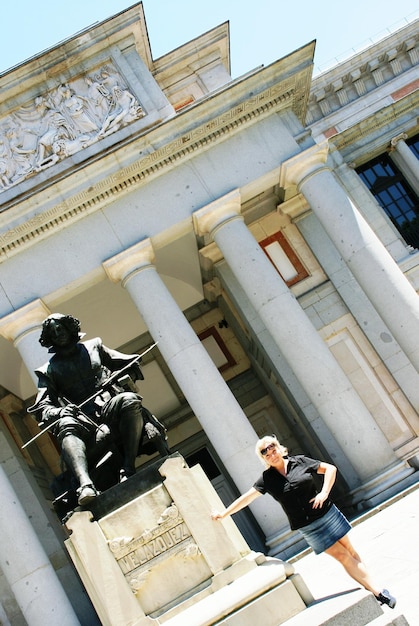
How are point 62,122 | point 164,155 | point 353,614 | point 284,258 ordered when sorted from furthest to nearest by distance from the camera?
point 284,258 < point 62,122 < point 164,155 < point 353,614

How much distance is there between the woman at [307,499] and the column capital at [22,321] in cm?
1066

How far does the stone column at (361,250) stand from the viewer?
1424 centimetres

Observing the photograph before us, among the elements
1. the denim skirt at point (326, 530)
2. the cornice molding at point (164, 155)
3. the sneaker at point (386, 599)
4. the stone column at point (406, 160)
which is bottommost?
the sneaker at point (386, 599)

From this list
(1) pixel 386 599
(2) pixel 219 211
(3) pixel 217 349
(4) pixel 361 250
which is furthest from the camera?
(3) pixel 217 349

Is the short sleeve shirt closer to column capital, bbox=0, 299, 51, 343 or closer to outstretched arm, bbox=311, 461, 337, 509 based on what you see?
outstretched arm, bbox=311, 461, 337, 509

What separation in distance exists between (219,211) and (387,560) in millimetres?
10506

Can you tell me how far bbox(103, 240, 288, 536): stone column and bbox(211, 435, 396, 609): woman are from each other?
7963 millimetres

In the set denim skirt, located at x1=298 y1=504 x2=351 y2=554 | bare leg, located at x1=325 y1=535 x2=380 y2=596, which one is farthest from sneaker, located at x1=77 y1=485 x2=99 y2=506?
bare leg, located at x1=325 y1=535 x2=380 y2=596

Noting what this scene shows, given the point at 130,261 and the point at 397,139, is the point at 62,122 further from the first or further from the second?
the point at 397,139

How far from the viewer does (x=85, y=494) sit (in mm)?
5605

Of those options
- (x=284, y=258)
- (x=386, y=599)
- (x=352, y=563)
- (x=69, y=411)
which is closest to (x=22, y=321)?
(x=284, y=258)

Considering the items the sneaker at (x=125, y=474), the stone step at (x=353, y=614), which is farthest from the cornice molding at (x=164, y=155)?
the stone step at (x=353, y=614)

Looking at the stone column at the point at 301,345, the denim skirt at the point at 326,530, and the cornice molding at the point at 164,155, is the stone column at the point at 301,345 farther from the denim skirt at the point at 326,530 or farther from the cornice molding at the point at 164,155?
the denim skirt at the point at 326,530

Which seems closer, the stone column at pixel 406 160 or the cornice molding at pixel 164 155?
the cornice molding at pixel 164 155
